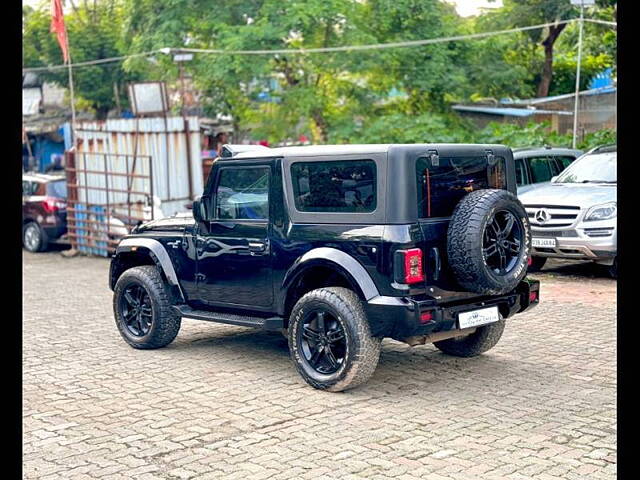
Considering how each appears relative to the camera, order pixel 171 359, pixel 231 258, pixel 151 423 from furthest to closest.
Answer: pixel 171 359, pixel 231 258, pixel 151 423

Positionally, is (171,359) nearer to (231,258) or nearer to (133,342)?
(133,342)

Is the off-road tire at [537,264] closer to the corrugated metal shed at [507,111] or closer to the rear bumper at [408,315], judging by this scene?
the rear bumper at [408,315]

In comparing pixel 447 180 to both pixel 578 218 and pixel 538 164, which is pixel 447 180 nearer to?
pixel 578 218

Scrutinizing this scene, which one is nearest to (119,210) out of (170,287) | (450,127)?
(450,127)

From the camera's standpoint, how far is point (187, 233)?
27.4 ft

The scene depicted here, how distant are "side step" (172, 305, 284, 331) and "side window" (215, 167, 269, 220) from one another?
84 cm

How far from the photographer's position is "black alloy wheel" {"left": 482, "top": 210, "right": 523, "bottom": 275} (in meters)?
6.84

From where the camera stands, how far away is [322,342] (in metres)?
7.05

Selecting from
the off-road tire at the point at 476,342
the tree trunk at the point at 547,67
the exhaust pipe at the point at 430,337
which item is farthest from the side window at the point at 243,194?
the tree trunk at the point at 547,67

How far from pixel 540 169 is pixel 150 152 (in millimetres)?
7410

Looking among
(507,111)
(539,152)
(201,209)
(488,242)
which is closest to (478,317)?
(488,242)

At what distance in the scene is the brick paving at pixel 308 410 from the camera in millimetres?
5410

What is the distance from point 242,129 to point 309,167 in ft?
59.2

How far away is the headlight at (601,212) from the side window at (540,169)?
262cm
